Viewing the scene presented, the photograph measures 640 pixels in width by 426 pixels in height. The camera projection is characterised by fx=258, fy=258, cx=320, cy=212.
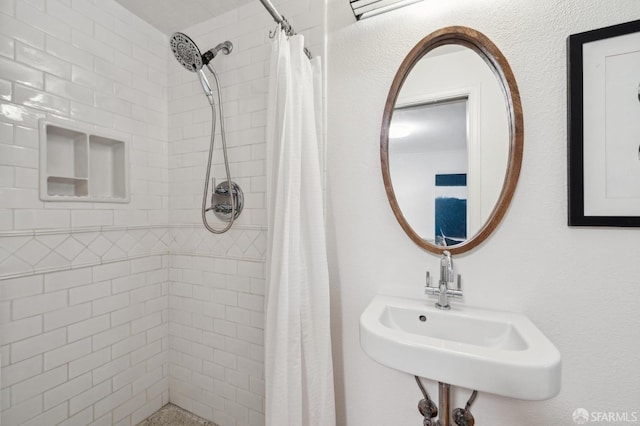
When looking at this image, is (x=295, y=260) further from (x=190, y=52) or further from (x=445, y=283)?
(x=190, y=52)

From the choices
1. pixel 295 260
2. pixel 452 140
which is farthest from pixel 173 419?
pixel 452 140

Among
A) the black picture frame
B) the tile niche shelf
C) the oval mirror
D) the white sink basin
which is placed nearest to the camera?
the white sink basin

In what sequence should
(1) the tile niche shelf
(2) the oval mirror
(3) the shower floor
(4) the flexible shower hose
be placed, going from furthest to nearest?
(3) the shower floor, (4) the flexible shower hose, (1) the tile niche shelf, (2) the oval mirror

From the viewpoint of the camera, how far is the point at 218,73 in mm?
1463

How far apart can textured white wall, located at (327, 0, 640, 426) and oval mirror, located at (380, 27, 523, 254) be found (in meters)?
0.04

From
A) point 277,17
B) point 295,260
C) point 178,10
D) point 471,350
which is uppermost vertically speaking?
point 178,10

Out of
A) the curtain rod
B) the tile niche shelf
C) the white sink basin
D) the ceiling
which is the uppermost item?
the ceiling

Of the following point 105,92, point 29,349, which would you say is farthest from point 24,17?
point 29,349

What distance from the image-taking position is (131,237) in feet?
4.69

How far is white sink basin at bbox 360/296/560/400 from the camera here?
0.61m

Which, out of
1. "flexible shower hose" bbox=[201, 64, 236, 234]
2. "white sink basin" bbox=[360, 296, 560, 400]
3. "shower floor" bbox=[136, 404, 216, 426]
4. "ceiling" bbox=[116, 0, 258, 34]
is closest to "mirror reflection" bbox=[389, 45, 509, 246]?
"white sink basin" bbox=[360, 296, 560, 400]

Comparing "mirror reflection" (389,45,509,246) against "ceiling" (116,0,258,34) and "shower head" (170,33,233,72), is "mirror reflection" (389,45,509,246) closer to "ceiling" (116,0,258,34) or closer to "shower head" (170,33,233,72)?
"shower head" (170,33,233,72)

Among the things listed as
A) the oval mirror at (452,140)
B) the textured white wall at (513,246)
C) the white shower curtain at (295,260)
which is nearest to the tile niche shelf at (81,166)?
the white shower curtain at (295,260)

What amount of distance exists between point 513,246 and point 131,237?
71.3 inches
